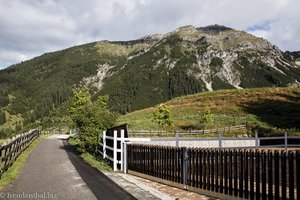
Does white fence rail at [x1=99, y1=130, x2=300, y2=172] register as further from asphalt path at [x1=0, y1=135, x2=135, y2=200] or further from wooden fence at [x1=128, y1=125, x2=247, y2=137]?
wooden fence at [x1=128, y1=125, x2=247, y2=137]

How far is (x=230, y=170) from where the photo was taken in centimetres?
1017

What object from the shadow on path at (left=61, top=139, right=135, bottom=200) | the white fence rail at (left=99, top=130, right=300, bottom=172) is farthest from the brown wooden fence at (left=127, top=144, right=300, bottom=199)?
the white fence rail at (left=99, top=130, right=300, bottom=172)

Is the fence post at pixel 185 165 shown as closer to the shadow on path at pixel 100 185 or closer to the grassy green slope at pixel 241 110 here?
the shadow on path at pixel 100 185

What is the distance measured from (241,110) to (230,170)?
58891mm

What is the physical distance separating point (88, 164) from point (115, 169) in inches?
94.0

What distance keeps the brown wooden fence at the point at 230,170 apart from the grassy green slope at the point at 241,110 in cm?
3571

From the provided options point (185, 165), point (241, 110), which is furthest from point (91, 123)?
point (241, 110)

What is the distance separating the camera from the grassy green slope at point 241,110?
55.1 metres

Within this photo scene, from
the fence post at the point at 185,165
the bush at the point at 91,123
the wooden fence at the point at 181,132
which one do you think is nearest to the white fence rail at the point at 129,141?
the bush at the point at 91,123

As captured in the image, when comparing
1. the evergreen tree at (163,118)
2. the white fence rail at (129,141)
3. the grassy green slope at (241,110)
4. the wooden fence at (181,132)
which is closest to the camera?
the white fence rail at (129,141)

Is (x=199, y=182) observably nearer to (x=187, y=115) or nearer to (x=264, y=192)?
(x=264, y=192)

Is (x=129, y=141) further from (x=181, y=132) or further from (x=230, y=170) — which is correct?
(x=181, y=132)

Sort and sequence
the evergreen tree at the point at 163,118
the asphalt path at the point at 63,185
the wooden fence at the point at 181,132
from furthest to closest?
1. the evergreen tree at the point at 163,118
2. the wooden fence at the point at 181,132
3. the asphalt path at the point at 63,185

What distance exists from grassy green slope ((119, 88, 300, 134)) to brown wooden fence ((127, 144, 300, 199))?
3571cm
